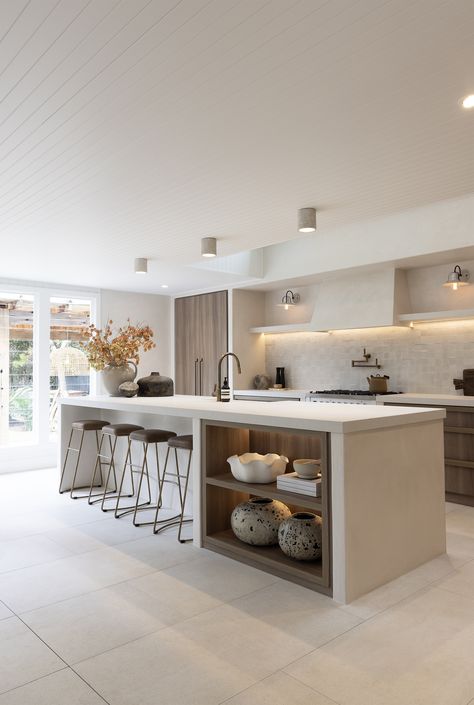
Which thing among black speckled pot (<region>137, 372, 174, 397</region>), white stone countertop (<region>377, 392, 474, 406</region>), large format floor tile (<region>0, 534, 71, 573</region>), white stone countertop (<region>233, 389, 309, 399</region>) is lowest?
large format floor tile (<region>0, 534, 71, 573</region>)

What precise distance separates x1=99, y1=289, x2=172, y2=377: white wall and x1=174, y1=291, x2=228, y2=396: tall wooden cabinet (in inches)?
7.7

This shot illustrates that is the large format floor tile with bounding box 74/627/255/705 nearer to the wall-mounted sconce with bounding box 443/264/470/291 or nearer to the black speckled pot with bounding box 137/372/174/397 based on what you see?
the black speckled pot with bounding box 137/372/174/397

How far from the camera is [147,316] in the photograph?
798 centimetres

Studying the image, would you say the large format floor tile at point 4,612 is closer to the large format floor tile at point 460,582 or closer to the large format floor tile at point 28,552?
the large format floor tile at point 28,552

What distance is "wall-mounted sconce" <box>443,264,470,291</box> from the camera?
5098mm

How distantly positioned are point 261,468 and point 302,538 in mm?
477

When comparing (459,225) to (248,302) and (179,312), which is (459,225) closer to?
(248,302)

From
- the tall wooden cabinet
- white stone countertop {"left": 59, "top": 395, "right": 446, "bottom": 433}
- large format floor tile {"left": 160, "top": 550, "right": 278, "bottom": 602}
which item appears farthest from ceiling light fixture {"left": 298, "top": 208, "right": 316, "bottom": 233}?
the tall wooden cabinet

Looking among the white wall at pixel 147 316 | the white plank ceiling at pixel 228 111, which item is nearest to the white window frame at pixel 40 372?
the white wall at pixel 147 316

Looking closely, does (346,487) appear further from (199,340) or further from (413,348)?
(199,340)

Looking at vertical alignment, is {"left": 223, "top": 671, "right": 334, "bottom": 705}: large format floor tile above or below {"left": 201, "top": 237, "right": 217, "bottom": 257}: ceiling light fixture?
below

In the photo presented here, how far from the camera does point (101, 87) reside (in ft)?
7.30

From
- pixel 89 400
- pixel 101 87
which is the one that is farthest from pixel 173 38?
pixel 89 400

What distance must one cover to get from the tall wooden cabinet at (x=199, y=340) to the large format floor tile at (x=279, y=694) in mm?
5441
